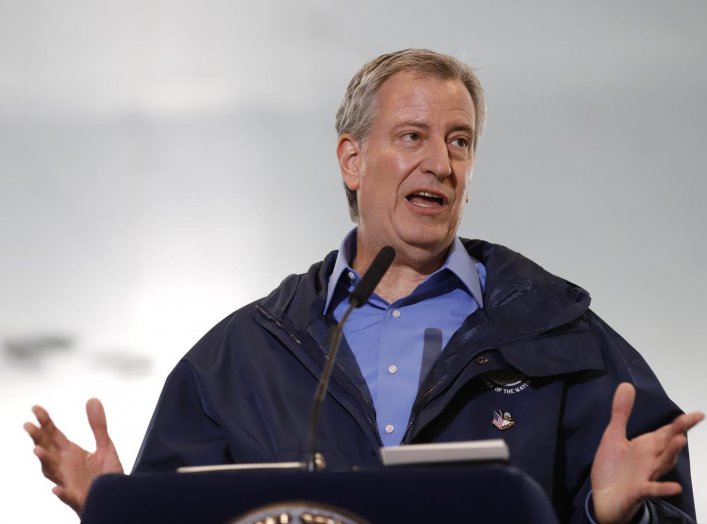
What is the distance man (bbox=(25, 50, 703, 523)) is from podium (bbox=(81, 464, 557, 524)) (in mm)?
662

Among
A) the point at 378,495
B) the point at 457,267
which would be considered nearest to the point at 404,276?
the point at 457,267

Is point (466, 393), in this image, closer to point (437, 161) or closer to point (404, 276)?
point (404, 276)

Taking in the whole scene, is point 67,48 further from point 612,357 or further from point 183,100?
point 612,357

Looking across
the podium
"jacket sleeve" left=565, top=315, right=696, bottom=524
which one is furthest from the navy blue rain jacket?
the podium

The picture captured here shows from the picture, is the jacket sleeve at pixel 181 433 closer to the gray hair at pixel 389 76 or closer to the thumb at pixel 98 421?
the thumb at pixel 98 421

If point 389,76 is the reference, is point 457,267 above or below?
below

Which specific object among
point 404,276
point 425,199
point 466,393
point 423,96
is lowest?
point 466,393

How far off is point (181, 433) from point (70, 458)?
0.42 m

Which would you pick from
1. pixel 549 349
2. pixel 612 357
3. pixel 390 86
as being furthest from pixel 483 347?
pixel 390 86

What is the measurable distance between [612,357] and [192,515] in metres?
1.26

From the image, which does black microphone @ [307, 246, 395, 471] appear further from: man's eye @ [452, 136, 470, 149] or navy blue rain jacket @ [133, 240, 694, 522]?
man's eye @ [452, 136, 470, 149]

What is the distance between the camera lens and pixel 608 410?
7.04ft

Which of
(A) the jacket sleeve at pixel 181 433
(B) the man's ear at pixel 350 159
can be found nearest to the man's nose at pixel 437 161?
(B) the man's ear at pixel 350 159

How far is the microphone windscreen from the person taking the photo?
149 centimetres
